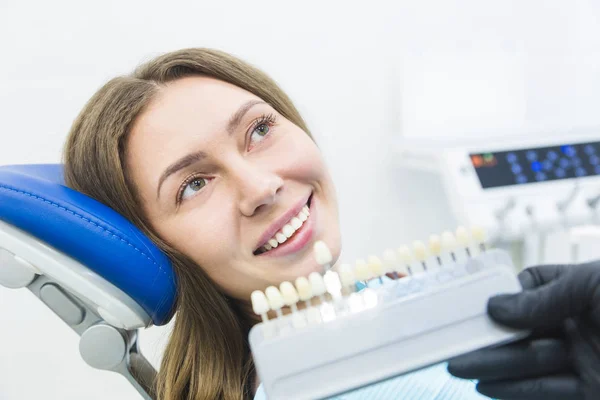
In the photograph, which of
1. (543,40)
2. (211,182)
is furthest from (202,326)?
(543,40)

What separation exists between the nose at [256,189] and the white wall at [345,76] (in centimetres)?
51

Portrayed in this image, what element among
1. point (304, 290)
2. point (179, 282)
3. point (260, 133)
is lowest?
point (179, 282)

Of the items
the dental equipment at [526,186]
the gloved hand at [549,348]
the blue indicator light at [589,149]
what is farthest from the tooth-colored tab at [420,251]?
the blue indicator light at [589,149]

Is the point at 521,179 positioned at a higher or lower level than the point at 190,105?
lower

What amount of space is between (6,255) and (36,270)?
0.05m

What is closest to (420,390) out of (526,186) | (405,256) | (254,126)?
(405,256)

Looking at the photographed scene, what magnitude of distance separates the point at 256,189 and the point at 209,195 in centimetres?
10

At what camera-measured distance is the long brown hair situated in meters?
0.83

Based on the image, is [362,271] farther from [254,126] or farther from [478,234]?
[254,126]

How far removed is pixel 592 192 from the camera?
4.26ft

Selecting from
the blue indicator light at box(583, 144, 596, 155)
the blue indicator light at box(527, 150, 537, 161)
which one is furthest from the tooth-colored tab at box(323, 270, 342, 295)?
the blue indicator light at box(583, 144, 596, 155)

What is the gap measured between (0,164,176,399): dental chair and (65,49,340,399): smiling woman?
0.26 ft

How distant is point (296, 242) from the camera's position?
79 cm

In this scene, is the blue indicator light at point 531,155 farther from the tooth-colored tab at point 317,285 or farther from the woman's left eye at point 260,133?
the tooth-colored tab at point 317,285
